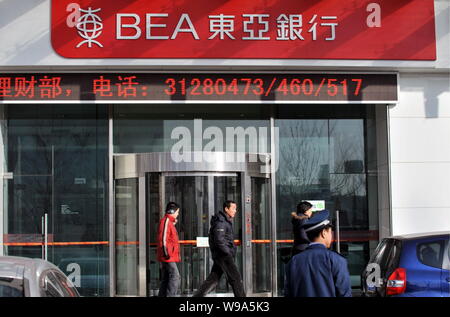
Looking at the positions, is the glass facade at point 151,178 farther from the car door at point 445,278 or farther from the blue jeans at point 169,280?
the car door at point 445,278

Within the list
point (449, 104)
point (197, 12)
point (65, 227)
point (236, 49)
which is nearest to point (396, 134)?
point (449, 104)

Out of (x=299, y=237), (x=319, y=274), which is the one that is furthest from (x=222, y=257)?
(x=319, y=274)

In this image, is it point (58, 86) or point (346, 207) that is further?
point (346, 207)

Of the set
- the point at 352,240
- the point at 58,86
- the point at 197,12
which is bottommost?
the point at 352,240

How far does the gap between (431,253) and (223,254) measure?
406 cm

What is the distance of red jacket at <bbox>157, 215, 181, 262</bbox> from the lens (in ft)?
39.2

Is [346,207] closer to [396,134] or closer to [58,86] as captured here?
[396,134]

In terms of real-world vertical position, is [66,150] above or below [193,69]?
below

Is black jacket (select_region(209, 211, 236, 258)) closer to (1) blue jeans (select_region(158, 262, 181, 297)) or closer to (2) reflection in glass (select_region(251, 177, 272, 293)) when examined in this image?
(1) blue jeans (select_region(158, 262, 181, 297))

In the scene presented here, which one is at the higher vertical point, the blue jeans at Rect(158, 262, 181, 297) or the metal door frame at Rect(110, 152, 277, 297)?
the metal door frame at Rect(110, 152, 277, 297)

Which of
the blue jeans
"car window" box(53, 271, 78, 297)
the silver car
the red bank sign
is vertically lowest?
the blue jeans

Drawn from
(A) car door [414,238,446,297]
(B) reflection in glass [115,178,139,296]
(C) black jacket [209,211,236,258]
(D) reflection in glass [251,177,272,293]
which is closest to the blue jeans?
(C) black jacket [209,211,236,258]
